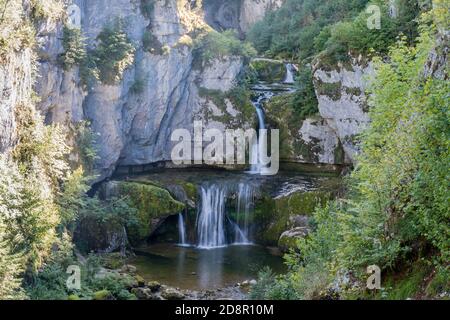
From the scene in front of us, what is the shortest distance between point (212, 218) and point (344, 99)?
860cm

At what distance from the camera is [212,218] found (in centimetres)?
2358

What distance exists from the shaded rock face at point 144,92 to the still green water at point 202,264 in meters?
5.74

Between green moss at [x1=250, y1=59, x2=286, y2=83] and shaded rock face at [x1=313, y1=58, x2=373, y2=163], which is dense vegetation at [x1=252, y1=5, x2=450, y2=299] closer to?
shaded rock face at [x1=313, y1=58, x2=373, y2=163]

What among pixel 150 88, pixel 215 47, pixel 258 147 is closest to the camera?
pixel 150 88

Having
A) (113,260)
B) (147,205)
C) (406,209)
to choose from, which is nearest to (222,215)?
(147,205)

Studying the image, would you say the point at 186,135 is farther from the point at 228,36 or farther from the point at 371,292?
the point at 371,292

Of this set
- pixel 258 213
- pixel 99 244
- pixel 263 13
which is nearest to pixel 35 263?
pixel 99 244

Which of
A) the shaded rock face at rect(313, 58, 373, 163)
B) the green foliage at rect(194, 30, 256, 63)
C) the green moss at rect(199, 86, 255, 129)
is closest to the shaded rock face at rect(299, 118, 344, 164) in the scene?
the shaded rock face at rect(313, 58, 373, 163)

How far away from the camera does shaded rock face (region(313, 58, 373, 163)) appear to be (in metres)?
23.5

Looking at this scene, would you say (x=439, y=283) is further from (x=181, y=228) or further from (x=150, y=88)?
(x=150, y=88)

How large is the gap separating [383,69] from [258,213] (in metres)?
13.5

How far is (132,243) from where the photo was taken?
73.3 feet
